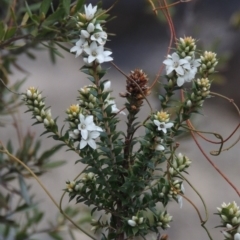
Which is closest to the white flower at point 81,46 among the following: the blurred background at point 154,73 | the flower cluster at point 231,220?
the flower cluster at point 231,220

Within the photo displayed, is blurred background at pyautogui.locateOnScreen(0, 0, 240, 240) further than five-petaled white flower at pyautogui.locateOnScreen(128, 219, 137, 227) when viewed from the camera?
Yes

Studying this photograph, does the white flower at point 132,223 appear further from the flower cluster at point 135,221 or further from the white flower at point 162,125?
the white flower at point 162,125

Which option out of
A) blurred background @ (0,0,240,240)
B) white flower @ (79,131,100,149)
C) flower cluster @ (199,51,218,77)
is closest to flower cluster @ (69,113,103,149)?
white flower @ (79,131,100,149)

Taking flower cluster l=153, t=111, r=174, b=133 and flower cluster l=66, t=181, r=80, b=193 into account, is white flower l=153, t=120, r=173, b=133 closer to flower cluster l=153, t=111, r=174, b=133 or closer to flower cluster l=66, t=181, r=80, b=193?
flower cluster l=153, t=111, r=174, b=133

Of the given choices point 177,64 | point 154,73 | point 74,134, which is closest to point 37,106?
point 74,134

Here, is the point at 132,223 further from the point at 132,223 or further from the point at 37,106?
the point at 37,106

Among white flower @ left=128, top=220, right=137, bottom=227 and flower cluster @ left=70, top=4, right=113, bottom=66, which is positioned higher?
flower cluster @ left=70, top=4, right=113, bottom=66

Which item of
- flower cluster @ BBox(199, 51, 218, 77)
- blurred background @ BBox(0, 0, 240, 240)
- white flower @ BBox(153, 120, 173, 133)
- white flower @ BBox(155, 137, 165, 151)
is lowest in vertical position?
white flower @ BBox(155, 137, 165, 151)

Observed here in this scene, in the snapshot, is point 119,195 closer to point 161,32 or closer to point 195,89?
point 195,89
